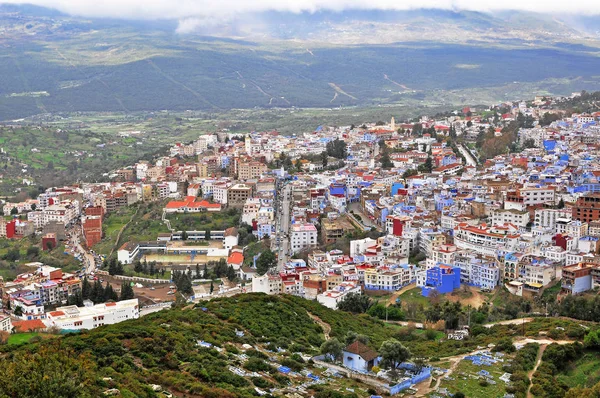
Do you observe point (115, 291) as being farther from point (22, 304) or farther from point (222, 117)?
point (222, 117)

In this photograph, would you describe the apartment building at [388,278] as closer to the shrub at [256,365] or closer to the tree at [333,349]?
the tree at [333,349]

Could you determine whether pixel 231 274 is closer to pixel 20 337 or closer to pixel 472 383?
pixel 20 337

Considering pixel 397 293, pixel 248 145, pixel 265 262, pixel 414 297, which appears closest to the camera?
pixel 414 297

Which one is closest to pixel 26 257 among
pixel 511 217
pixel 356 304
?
pixel 356 304

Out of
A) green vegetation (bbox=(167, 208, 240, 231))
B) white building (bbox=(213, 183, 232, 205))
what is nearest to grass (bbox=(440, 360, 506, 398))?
green vegetation (bbox=(167, 208, 240, 231))

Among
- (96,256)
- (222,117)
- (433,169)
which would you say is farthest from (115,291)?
(222,117)

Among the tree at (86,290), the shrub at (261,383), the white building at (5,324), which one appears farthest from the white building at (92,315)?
the shrub at (261,383)
